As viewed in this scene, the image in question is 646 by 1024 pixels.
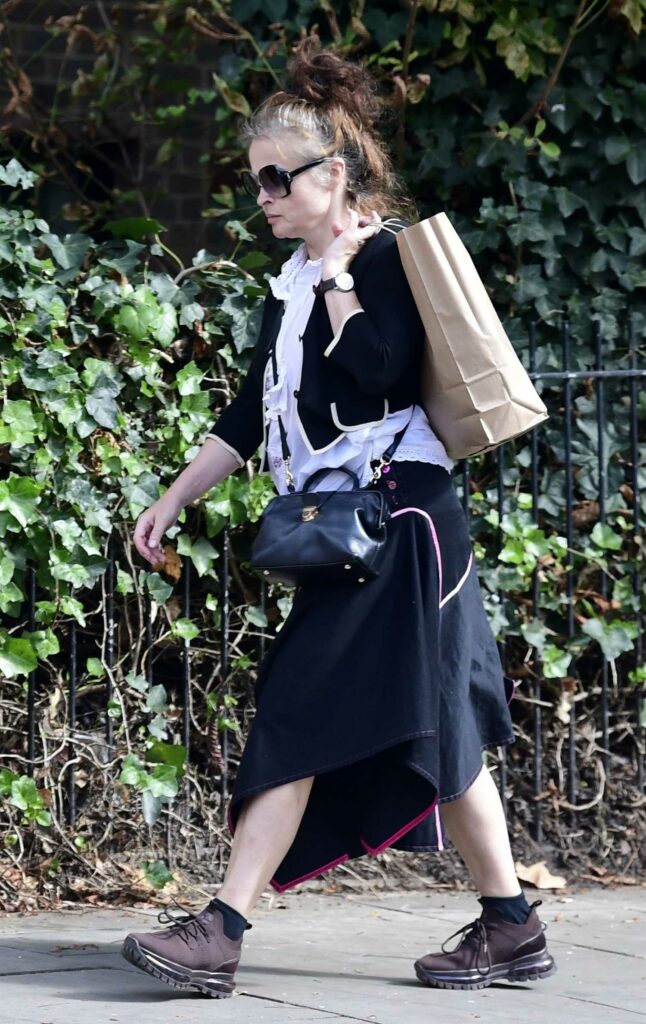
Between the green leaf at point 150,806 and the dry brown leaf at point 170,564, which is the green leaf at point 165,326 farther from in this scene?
the green leaf at point 150,806

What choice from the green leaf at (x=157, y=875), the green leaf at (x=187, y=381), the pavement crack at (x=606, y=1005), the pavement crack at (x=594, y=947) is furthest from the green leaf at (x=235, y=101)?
the pavement crack at (x=606, y=1005)

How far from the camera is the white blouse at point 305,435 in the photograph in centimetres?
353

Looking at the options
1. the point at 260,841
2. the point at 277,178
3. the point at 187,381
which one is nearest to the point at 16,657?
the point at 187,381

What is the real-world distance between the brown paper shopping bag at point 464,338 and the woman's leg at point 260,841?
2.94 feet

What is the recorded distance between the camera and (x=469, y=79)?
5367 mm

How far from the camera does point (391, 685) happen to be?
3461 mm

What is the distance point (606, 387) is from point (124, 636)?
1.84 meters

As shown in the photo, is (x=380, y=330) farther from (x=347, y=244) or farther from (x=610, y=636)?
(x=610, y=636)

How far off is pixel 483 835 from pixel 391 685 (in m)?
0.45

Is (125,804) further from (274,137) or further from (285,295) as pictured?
(274,137)

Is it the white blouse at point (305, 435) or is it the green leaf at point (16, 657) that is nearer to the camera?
the white blouse at point (305, 435)

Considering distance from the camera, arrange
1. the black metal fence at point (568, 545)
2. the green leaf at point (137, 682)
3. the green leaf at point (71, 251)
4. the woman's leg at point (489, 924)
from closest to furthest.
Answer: the woman's leg at point (489, 924) < the green leaf at point (71, 251) < the green leaf at point (137, 682) < the black metal fence at point (568, 545)

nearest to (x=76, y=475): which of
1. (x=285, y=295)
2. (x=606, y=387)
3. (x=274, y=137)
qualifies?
(x=285, y=295)

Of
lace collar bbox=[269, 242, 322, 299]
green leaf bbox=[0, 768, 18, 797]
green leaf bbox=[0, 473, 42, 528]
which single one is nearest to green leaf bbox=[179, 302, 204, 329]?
green leaf bbox=[0, 473, 42, 528]
